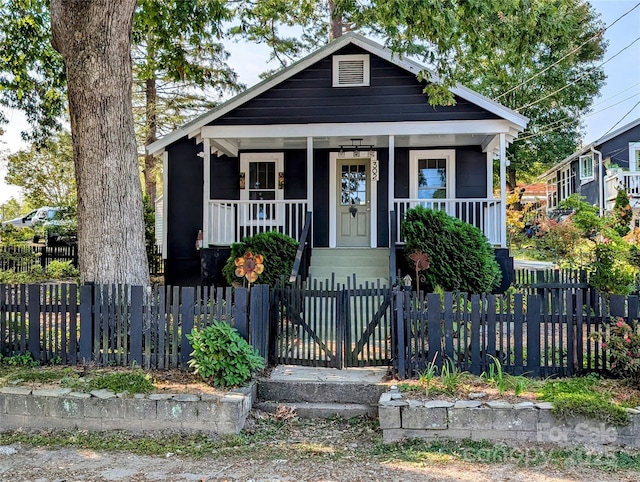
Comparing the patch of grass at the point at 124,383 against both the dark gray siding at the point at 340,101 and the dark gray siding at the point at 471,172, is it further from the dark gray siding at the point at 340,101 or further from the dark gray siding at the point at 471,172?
the dark gray siding at the point at 471,172

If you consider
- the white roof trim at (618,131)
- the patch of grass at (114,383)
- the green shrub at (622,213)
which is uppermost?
the white roof trim at (618,131)

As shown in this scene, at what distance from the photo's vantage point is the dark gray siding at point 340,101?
11180 mm

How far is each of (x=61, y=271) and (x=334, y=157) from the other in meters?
9.05

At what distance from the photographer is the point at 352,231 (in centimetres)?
1292

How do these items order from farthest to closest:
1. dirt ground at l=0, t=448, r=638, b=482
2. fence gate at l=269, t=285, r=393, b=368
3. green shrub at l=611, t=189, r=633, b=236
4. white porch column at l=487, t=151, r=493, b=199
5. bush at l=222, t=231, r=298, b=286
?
green shrub at l=611, t=189, r=633, b=236
white porch column at l=487, t=151, r=493, b=199
bush at l=222, t=231, r=298, b=286
fence gate at l=269, t=285, r=393, b=368
dirt ground at l=0, t=448, r=638, b=482

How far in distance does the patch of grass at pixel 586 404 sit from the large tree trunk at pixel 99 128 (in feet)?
17.2

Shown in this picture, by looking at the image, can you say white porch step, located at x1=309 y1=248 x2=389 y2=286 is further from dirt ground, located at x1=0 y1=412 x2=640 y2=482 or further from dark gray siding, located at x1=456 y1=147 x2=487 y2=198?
dirt ground, located at x1=0 y1=412 x2=640 y2=482

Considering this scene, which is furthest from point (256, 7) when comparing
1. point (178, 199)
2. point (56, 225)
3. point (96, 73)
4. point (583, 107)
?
point (583, 107)

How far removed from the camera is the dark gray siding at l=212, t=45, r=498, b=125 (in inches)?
440

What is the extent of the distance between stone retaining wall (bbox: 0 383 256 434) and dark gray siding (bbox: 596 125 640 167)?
2667 centimetres

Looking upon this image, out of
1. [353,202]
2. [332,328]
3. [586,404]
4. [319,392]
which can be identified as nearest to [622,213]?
[353,202]

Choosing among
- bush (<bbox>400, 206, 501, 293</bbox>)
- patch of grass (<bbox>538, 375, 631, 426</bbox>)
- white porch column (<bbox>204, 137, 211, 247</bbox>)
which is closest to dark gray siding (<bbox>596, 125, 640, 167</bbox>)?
bush (<bbox>400, 206, 501, 293</bbox>)

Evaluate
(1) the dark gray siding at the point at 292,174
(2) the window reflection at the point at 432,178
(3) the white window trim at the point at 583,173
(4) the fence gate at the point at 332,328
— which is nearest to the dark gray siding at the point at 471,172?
(2) the window reflection at the point at 432,178

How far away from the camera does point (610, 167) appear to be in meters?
24.0
